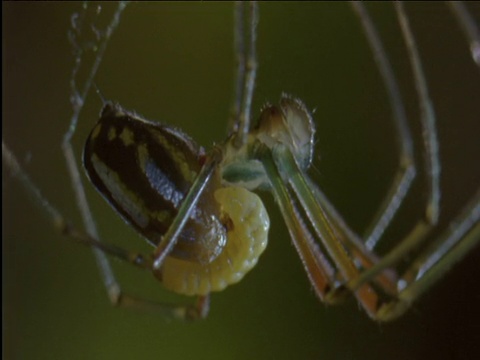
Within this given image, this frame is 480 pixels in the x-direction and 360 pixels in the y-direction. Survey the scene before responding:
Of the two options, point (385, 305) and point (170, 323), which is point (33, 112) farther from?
point (385, 305)

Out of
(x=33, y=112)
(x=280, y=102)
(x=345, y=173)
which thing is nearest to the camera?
(x=280, y=102)

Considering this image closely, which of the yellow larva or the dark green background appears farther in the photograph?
the dark green background

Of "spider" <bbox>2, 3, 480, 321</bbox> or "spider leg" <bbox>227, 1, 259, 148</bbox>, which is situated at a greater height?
"spider leg" <bbox>227, 1, 259, 148</bbox>

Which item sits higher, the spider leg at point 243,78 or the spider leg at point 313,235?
the spider leg at point 243,78

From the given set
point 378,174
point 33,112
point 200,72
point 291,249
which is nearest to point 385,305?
point 291,249
